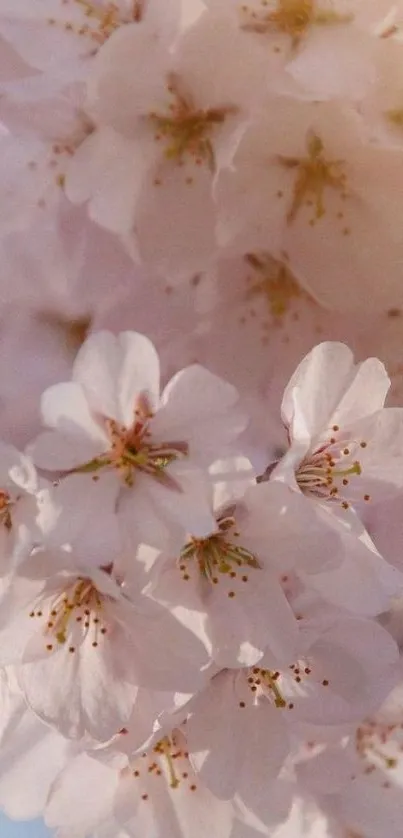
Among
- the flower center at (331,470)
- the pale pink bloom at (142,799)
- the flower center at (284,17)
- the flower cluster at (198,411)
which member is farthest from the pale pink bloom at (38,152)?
the pale pink bloom at (142,799)

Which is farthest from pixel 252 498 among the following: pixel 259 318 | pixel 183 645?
pixel 259 318

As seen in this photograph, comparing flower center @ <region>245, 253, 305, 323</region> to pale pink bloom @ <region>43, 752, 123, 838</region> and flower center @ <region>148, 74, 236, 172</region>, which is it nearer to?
flower center @ <region>148, 74, 236, 172</region>

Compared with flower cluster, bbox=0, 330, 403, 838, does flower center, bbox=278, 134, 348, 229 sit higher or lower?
higher

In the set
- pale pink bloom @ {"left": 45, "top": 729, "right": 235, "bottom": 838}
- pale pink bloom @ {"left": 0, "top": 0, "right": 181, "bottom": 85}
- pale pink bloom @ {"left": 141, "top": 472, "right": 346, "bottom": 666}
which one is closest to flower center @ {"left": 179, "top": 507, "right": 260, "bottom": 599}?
pale pink bloom @ {"left": 141, "top": 472, "right": 346, "bottom": 666}

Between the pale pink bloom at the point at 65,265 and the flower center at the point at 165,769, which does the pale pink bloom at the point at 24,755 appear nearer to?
the flower center at the point at 165,769

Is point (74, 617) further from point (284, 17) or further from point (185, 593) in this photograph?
point (284, 17)

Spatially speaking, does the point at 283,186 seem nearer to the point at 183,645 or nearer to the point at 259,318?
the point at 259,318

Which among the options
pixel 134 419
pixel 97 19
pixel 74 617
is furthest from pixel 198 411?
pixel 97 19

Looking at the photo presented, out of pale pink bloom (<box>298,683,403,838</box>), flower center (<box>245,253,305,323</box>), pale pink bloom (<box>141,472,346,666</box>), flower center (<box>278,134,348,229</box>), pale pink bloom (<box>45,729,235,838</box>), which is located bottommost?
pale pink bloom (<box>298,683,403,838</box>)
